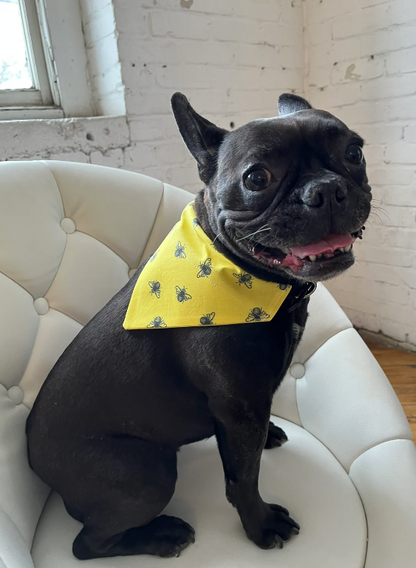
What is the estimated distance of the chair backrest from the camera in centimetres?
86

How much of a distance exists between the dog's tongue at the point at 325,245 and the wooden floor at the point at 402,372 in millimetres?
1076

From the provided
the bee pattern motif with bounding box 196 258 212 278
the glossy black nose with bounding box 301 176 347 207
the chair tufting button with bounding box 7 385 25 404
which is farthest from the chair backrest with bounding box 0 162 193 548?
the glossy black nose with bounding box 301 176 347 207

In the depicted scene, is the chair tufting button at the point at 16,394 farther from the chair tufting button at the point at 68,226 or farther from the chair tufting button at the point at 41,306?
the chair tufting button at the point at 68,226

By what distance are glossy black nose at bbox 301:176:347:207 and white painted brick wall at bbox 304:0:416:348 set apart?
1.04 meters

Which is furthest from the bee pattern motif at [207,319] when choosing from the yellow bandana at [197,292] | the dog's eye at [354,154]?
the dog's eye at [354,154]

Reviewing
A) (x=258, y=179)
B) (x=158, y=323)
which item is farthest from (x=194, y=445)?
(x=258, y=179)

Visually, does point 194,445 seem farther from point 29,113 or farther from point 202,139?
point 29,113

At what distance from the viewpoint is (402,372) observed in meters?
1.79

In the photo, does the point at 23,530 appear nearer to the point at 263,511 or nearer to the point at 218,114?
the point at 263,511

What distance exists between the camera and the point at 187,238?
87cm

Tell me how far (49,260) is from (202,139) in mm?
460

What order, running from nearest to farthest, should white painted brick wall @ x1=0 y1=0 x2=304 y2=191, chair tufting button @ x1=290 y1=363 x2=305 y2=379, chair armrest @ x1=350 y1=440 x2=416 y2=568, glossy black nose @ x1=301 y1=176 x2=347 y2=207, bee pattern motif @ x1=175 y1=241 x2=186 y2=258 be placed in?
glossy black nose @ x1=301 y1=176 x2=347 y2=207 < chair armrest @ x1=350 y1=440 x2=416 y2=568 < bee pattern motif @ x1=175 y1=241 x2=186 y2=258 < chair tufting button @ x1=290 y1=363 x2=305 y2=379 < white painted brick wall @ x1=0 y1=0 x2=304 y2=191

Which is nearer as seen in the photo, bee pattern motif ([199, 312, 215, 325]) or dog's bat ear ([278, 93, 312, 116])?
bee pattern motif ([199, 312, 215, 325])

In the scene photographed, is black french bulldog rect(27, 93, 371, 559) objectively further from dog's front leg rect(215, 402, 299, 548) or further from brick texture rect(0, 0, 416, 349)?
brick texture rect(0, 0, 416, 349)
